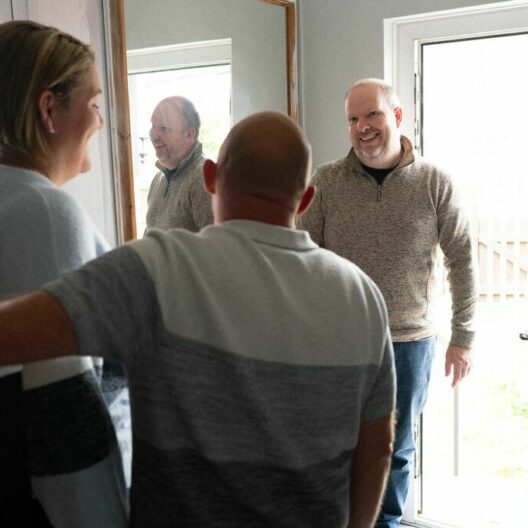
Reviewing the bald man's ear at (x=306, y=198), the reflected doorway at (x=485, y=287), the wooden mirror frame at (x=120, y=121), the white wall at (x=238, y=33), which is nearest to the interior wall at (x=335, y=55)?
the white wall at (x=238, y=33)

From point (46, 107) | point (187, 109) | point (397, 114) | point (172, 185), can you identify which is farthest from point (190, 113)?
point (46, 107)

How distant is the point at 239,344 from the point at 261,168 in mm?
220

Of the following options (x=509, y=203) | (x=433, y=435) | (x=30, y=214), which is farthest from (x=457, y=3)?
(x=30, y=214)

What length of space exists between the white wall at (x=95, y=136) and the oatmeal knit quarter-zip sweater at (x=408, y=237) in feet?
2.59

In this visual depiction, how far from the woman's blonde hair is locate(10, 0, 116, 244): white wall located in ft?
2.25

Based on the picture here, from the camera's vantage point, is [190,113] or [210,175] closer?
[210,175]

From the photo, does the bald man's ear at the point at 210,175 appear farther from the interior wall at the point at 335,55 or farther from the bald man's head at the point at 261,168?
the interior wall at the point at 335,55

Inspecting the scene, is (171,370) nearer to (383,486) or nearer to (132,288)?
(132,288)

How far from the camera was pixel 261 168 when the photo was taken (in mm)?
781

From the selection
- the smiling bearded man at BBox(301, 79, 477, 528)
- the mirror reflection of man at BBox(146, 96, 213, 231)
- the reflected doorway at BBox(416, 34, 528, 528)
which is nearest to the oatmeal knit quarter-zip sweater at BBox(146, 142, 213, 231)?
the mirror reflection of man at BBox(146, 96, 213, 231)

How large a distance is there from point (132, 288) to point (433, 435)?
2.30 metres

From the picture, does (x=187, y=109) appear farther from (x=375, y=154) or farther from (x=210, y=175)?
(x=210, y=175)

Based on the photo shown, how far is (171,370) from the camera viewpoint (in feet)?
2.38

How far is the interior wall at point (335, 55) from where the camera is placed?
2363 mm
